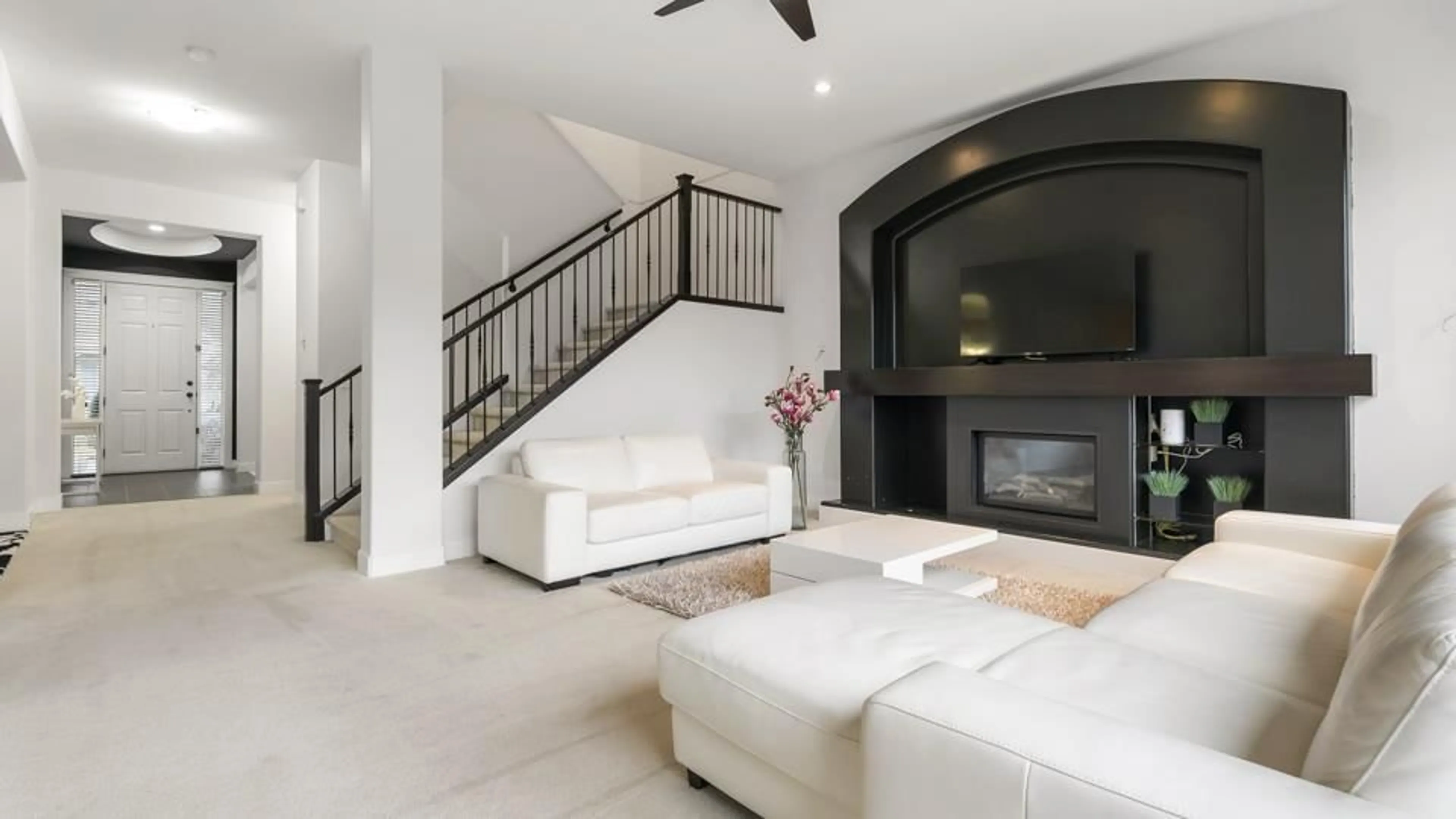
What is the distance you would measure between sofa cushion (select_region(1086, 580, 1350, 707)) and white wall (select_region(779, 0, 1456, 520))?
7.04 feet

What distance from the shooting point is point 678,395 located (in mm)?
5527

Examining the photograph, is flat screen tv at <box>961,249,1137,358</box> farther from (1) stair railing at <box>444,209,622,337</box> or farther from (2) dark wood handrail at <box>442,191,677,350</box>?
(1) stair railing at <box>444,209,622,337</box>

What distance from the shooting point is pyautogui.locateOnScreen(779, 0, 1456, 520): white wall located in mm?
3215

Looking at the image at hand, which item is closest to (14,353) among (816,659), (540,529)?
(540,529)

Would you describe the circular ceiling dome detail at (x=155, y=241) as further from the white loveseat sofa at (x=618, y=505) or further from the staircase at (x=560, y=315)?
the white loveseat sofa at (x=618, y=505)

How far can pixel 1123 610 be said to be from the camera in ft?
6.10

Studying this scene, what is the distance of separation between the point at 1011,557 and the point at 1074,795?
3473mm

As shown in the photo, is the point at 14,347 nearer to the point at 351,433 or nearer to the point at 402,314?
the point at 351,433

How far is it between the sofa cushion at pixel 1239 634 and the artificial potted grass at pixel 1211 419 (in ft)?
7.17

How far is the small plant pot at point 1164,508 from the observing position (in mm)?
3912

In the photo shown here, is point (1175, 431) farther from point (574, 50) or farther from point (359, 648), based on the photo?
point (359, 648)

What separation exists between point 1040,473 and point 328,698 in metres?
3.98

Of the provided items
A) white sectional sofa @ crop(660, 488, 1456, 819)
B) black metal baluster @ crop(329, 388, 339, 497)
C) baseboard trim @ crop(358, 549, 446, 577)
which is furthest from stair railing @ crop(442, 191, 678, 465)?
white sectional sofa @ crop(660, 488, 1456, 819)

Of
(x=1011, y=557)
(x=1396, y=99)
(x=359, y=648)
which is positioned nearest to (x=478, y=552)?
(x=359, y=648)
